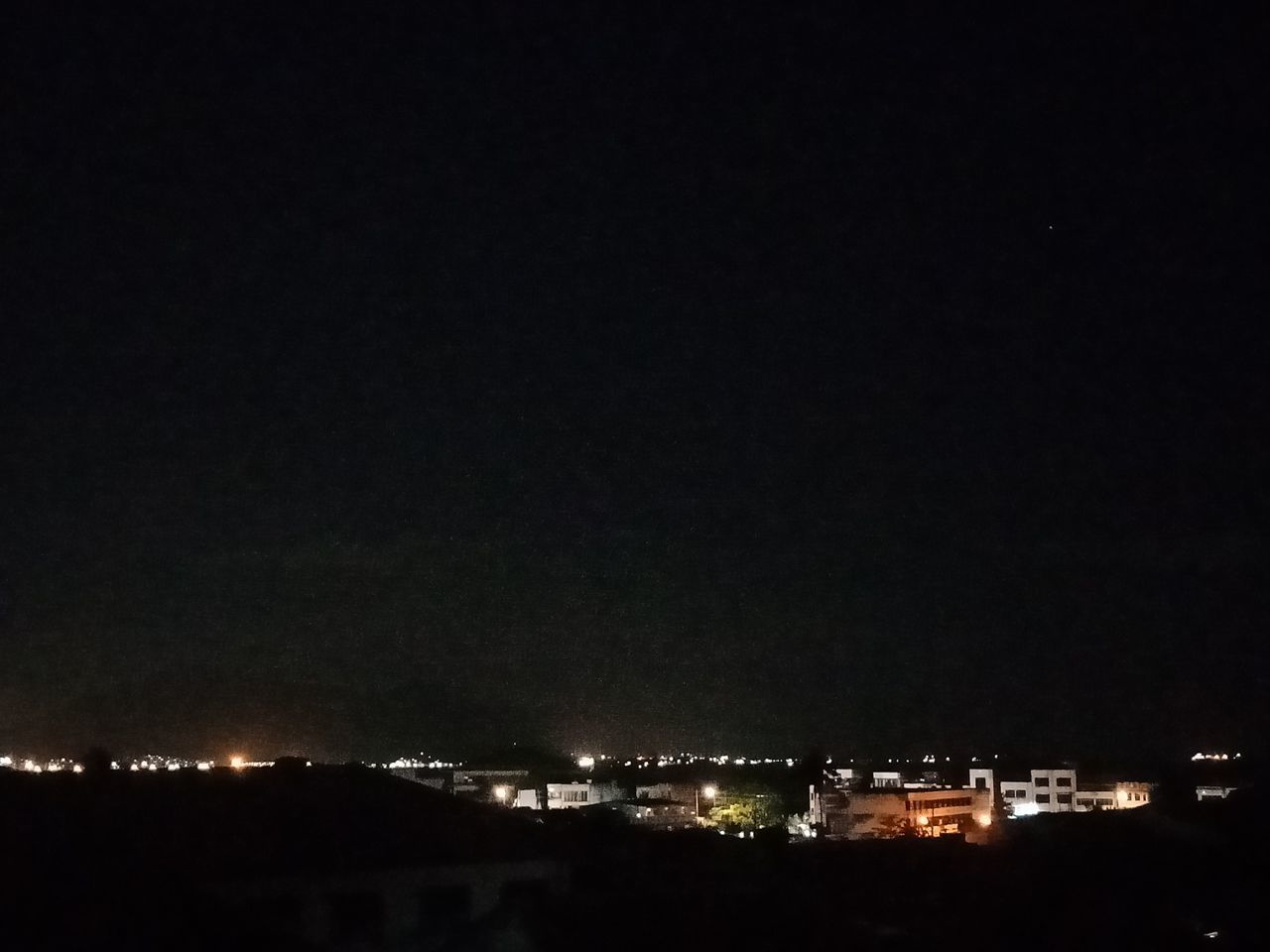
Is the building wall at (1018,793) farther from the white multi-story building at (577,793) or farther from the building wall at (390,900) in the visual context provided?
the building wall at (390,900)

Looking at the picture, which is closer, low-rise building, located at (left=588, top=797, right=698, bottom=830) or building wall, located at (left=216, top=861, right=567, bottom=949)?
building wall, located at (left=216, top=861, right=567, bottom=949)

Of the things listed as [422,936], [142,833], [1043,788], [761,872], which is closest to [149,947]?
[422,936]

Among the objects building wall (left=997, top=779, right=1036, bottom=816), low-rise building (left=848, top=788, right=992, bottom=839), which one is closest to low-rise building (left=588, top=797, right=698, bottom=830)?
low-rise building (left=848, top=788, right=992, bottom=839)

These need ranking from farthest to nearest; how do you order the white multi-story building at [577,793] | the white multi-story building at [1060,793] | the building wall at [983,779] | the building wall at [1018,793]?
the building wall at [1018,793] < the building wall at [983,779] < the white multi-story building at [1060,793] < the white multi-story building at [577,793]

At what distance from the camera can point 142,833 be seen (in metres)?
14.2

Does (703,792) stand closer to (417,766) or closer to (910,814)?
(910,814)

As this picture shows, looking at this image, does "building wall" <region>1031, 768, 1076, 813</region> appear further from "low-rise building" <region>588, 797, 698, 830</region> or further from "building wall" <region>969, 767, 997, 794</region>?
"low-rise building" <region>588, 797, 698, 830</region>

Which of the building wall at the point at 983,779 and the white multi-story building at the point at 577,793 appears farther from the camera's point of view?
the building wall at the point at 983,779

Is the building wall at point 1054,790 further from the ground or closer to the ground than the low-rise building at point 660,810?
closer to the ground

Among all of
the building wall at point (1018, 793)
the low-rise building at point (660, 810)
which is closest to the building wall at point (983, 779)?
the building wall at point (1018, 793)

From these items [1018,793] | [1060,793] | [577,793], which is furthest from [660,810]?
[1060,793]

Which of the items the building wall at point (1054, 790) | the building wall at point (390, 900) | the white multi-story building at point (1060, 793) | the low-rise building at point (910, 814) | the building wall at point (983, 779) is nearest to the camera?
the building wall at point (390, 900)

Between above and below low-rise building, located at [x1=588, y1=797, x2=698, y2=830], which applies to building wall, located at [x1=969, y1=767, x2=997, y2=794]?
below

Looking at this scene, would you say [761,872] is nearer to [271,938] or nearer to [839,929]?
[839,929]
